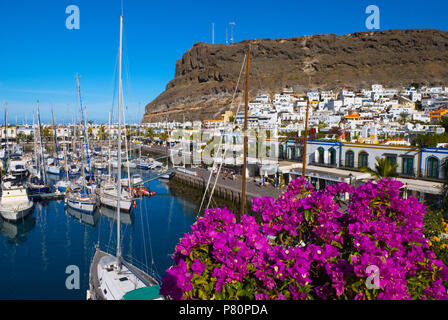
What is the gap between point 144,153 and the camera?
6694 centimetres

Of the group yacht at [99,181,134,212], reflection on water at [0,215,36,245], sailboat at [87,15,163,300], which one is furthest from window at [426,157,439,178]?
reflection on water at [0,215,36,245]

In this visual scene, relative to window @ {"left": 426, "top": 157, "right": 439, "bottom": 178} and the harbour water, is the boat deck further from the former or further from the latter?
window @ {"left": 426, "top": 157, "right": 439, "bottom": 178}

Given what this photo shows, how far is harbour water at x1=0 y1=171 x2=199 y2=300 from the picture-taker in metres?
15.3

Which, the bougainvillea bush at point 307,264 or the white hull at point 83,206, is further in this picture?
the white hull at point 83,206

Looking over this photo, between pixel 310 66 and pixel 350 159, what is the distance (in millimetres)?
110468

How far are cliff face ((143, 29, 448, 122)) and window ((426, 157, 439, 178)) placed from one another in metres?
88.5

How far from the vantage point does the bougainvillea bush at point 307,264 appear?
8.61 feet

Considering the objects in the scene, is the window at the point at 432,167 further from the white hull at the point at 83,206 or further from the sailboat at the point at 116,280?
the white hull at the point at 83,206

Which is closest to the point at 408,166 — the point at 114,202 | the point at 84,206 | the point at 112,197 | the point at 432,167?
the point at 432,167

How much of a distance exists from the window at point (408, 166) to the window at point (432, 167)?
0.90 metres

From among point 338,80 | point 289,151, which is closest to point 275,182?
point 289,151

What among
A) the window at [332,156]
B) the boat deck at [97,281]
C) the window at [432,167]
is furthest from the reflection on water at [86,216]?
the window at [432,167]

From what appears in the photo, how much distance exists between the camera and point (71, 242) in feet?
65.8
